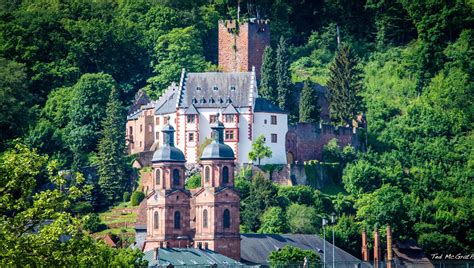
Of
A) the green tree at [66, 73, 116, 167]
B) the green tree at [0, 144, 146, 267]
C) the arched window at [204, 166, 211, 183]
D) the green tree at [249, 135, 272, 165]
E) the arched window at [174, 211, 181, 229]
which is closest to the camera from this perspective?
the green tree at [0, 144, 146, 267]

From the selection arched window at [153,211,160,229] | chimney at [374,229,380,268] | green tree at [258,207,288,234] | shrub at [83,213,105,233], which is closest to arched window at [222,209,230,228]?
arched window at [153,211,160,229]

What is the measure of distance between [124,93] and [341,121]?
668 inches

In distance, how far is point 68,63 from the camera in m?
135

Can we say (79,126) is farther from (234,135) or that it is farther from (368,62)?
(368,62)

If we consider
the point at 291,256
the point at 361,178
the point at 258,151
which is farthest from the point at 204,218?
the point at 361,178

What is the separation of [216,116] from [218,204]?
32.8 feet

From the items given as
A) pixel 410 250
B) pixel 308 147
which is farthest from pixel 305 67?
pixel 410 250

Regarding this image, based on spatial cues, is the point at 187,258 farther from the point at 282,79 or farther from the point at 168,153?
the point at 282,79

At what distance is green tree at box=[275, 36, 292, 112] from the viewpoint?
122m

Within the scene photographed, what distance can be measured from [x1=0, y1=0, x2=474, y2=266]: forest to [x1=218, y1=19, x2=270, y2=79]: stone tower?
167 centimetres

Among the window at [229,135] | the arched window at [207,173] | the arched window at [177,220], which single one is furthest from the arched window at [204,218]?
the window at [229,135]

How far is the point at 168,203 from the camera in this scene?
110250mm

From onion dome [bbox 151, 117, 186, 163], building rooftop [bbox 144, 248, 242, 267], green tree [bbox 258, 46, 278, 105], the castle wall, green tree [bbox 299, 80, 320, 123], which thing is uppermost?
green tree [bbox 258, 46, 278, 105]

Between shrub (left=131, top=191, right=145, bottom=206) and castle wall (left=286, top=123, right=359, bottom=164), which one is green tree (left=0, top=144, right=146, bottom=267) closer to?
shrub (left=131, top=191, right=145, bottom=206)
